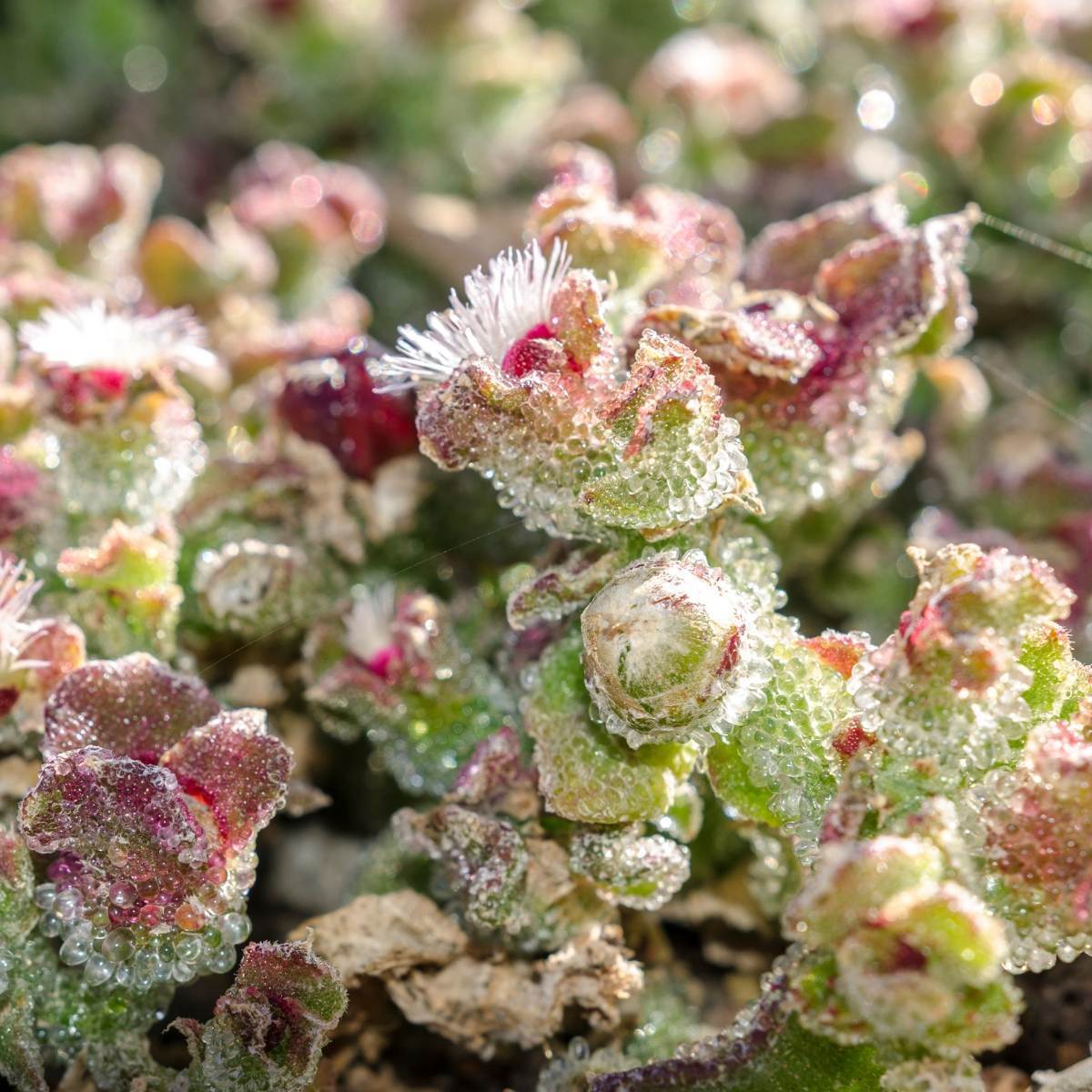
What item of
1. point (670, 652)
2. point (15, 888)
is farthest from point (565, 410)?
point (15, 888)

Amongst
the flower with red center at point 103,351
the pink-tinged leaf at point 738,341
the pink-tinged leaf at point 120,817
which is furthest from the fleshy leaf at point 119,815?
the pink-tinged leaf at point 738,341

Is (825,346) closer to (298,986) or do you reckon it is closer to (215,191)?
(298,986)

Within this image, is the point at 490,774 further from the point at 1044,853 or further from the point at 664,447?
the point at 1044,853

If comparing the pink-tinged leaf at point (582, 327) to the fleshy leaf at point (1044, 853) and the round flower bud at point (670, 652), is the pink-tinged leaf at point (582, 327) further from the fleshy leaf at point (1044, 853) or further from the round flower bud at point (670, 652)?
the fleshy leaf at point (1044, 853)

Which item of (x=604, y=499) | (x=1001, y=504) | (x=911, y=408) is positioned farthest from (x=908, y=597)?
(x=604, y=499)

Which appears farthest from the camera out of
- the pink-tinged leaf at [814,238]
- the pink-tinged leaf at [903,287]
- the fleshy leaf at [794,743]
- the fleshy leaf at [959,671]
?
the pink-tinged leaf at [814,238]

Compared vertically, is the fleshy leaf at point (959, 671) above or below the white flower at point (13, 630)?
above

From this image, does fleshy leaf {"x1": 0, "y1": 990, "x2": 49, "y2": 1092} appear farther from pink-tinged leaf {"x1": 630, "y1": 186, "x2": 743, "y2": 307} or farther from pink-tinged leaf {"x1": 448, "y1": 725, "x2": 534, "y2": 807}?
pink-tinged leaf {"x1": 630, "y1": 186, "x2": 743, "y2": 307}
